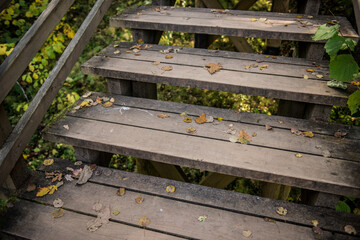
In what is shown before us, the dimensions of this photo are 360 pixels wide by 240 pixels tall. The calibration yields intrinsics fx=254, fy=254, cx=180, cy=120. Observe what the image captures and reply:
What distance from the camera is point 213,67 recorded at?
2.21 metres

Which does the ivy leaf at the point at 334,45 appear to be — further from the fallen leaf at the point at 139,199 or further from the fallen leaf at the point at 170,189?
the fallen leaf at the point at 139,199

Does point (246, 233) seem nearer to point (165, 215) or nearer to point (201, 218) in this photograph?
point (201, 218)

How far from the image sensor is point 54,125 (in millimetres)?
1942

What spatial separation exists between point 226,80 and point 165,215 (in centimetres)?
112

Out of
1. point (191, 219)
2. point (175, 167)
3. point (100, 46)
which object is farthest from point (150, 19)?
point (100, 46)

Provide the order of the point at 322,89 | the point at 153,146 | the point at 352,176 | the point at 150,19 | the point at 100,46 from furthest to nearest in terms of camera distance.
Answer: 1. the point at 100,46
2. the point at 150,19
3. the point at 322,89
4. the point at 153,146
5. the point at 352,176

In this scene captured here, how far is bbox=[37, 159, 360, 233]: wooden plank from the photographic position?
1536 mm

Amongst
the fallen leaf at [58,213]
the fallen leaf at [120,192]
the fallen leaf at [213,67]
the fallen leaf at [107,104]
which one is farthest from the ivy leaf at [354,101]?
the fallen leaf at [58,213]

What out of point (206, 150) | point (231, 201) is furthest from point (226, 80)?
point (231, 201)

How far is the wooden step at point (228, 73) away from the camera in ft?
6.30

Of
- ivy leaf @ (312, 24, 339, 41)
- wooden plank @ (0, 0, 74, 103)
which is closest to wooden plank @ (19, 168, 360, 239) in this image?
wooden plank @ (0, 0, 74, 103)

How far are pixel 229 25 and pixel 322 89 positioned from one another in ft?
3.47

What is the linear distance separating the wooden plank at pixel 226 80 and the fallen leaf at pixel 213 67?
0.12 ft

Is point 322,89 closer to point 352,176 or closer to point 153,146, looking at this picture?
point 352,176
